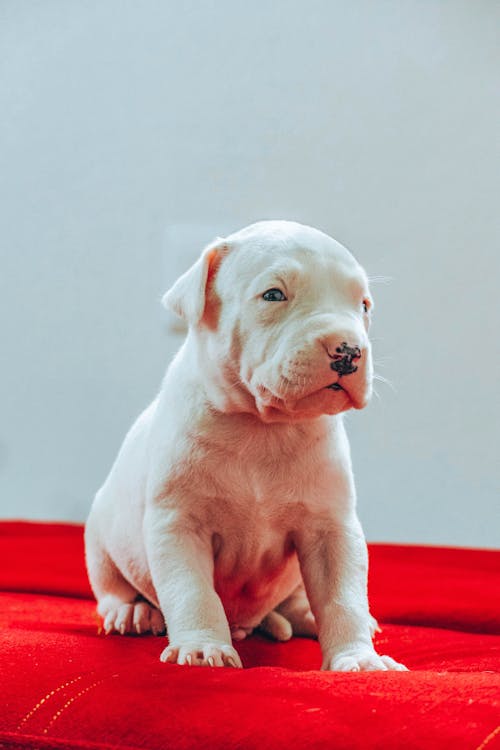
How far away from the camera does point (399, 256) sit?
3.27m

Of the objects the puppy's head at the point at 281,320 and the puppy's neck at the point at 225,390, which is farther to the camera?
the puppy's neck at the point at 225,390

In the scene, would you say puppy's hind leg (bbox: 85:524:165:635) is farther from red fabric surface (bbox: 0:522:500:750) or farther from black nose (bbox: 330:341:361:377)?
black nose (bbox: 330:341:361:377)

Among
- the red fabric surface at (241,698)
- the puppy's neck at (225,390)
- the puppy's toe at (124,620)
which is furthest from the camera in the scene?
the puppy's toe at (124,620)

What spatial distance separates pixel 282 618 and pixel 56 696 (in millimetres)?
639

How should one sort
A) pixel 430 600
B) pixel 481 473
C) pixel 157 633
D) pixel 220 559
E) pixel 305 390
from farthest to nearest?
1. pixel 481 473
2. pixel 430 600
3. pixel 157 633
4. pixel 220 559
5. pixel 305 390

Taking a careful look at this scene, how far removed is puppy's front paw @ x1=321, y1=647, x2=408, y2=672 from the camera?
4.23 ft

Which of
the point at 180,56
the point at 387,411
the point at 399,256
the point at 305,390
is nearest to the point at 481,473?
the point at 387,411

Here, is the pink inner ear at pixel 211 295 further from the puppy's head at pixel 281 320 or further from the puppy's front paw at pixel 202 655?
the puppy's front paw at pixel 202 655

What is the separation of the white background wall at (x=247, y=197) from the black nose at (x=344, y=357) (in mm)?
1957

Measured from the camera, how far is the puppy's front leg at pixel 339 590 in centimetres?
136

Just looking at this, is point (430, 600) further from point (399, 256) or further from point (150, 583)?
point (399, 256)

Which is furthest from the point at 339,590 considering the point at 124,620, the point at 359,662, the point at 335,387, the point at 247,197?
the point at 247,197

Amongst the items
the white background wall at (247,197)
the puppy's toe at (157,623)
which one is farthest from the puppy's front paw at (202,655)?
the white background wall at (247,197)

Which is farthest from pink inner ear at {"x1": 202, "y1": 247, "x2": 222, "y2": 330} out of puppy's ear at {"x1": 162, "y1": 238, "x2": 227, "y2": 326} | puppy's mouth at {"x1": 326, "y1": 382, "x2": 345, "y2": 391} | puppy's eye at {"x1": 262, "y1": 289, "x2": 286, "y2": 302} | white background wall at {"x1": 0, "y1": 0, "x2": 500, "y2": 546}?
white background wall at {"x1": 0, "y1": 0, "x2": 500, "y2": 546}
